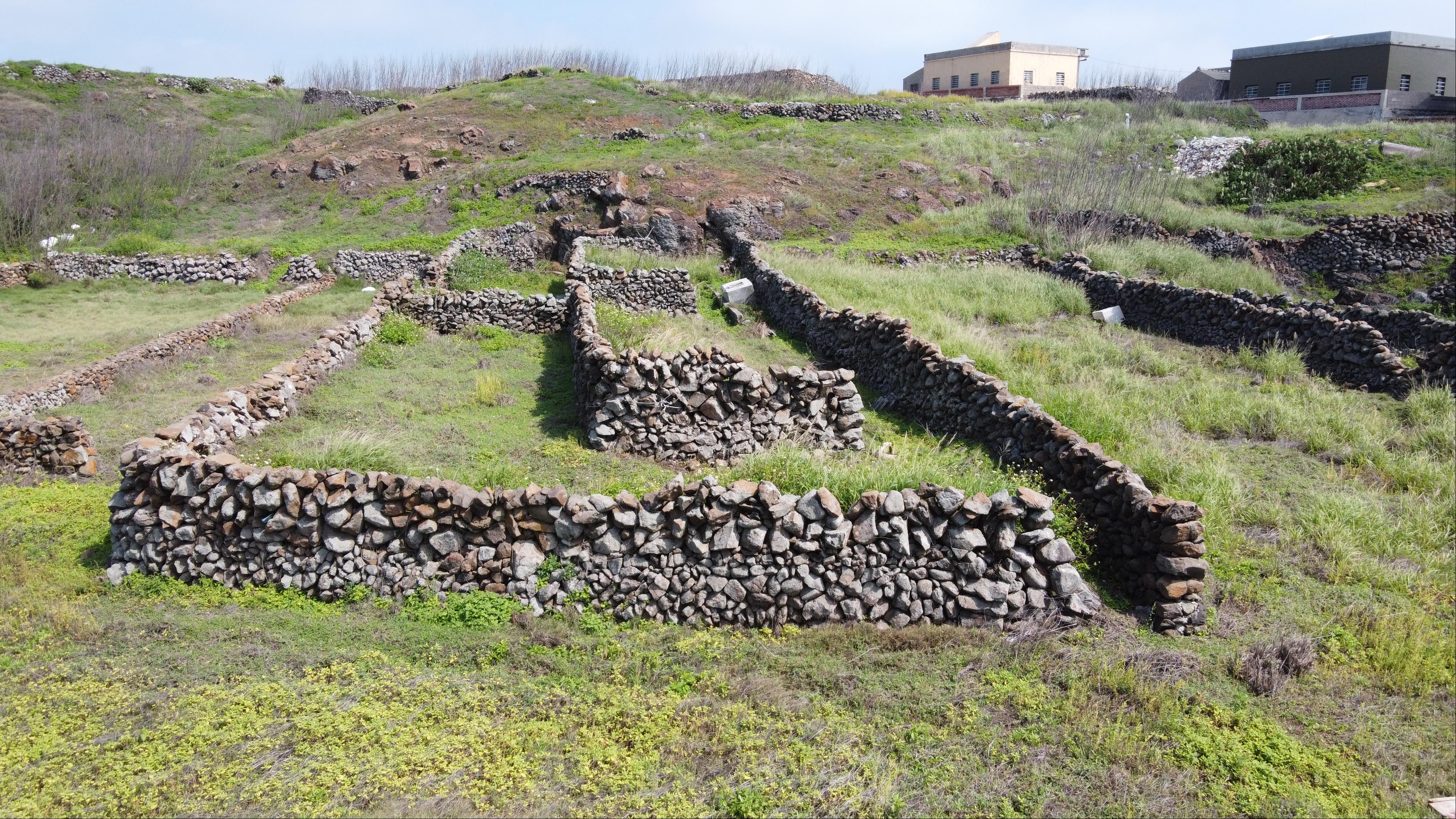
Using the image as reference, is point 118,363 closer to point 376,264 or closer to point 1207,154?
point 376,264

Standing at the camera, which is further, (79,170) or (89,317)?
(79,170)

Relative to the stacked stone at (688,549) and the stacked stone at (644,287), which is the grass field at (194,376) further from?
the stacked stone at (644,287)

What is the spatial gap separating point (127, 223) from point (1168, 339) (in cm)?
3445

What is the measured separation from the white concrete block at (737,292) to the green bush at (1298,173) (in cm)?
2257

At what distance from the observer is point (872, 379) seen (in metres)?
13.5

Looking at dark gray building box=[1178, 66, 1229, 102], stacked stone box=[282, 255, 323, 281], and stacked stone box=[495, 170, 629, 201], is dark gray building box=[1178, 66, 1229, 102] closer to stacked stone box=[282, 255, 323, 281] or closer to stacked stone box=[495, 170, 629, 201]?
stacked stone box=[495, 170, 629, 201]

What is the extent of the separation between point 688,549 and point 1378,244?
27.4 metres

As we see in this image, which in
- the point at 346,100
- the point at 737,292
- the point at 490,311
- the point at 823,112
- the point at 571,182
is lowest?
the point at 490,311

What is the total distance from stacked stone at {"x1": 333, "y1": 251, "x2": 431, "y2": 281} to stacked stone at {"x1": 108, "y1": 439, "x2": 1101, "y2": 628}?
18.6m

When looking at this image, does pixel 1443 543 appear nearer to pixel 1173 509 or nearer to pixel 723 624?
pixel 1173 509

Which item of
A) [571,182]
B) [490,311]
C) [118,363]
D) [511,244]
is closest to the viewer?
[118,363]

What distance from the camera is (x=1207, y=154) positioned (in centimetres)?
3688

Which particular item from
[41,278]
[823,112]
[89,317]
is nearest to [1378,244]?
[823,112]

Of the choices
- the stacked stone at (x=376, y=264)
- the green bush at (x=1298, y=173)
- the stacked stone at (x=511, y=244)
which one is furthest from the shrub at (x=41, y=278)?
the green bush at (x=1298, y=173)
